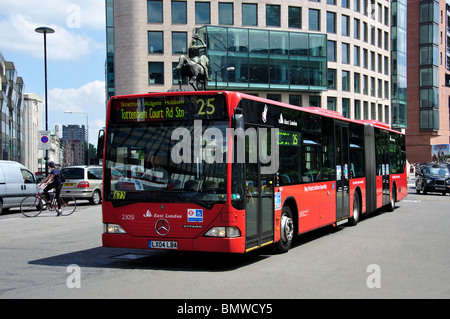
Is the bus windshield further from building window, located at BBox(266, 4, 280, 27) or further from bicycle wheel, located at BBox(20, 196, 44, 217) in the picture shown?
building window, located at BBox(266, 4, 280, 27)

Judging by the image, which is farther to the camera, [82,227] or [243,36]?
[243,36]

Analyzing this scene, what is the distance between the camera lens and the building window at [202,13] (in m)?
51.6

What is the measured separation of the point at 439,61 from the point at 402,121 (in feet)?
68.0

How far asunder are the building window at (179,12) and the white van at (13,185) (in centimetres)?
3283

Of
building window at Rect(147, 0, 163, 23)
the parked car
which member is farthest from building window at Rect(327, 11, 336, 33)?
the parked car

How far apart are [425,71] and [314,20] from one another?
115 ft

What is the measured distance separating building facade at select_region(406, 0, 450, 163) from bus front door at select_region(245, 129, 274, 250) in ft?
266

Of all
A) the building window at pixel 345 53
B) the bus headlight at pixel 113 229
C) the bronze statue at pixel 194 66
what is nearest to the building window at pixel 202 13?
the building window at pixel 345 53

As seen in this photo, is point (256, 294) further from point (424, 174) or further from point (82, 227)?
point (424, 174)

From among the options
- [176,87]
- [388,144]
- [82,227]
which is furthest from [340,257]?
[176,87]

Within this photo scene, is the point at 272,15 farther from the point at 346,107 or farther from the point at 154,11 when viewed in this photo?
the point at 346,107

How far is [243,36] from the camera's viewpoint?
50531 millimetres

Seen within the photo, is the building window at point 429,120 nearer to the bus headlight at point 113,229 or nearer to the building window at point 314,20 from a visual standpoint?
the building window at point 314,20
